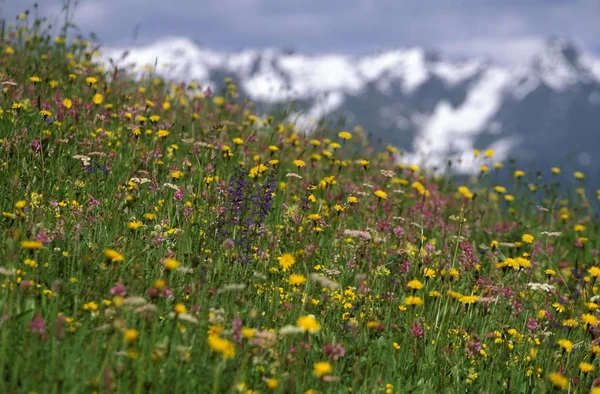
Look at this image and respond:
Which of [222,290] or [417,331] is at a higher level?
[222,290]

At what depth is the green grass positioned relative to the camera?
2.87m

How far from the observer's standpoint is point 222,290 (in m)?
3.17

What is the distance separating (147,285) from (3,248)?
87cm

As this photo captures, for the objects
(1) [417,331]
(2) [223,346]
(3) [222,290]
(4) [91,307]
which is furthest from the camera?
(1) [417,331]

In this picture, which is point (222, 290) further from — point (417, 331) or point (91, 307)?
point (417, 331)

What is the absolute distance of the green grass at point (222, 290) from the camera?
2869mm

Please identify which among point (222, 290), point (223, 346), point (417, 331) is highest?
point (222, 290)

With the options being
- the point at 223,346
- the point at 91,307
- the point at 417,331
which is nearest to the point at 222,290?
the point at 223,346

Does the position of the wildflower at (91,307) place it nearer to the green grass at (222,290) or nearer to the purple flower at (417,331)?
the green grass at (222,290)

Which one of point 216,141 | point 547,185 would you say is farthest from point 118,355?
point 547,185

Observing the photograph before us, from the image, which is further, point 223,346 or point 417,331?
point 417,331

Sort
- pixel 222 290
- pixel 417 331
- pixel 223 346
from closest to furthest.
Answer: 1. pixel 223 346
2. pixel 222 290
3. pixel 417 331

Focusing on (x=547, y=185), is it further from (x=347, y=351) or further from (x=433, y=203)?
(x=347, y=351)

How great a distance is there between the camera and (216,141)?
669 cm
